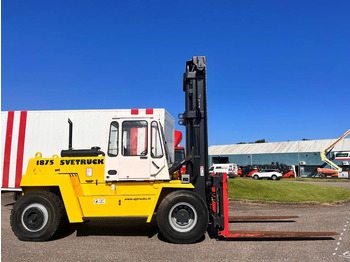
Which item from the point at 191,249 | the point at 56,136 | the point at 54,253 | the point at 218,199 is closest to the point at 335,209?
the point at 218,199

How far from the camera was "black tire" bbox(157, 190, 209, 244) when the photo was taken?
5.86 meters

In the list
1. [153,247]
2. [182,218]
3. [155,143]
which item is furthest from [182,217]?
[155,143]

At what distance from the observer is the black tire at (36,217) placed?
6129mm

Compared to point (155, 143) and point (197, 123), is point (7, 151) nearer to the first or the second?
point (155, 143)

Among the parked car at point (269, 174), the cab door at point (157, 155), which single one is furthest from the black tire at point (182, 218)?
the parked car at point (269, 174)

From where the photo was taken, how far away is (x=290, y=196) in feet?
41.9

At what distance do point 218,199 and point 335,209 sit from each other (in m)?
7.11

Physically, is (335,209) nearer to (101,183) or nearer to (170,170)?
(170,170)

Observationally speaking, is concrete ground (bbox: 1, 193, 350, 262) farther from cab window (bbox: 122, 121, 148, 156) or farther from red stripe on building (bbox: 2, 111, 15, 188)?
red stripe on building (bbox: 2, 111, 15, 188)

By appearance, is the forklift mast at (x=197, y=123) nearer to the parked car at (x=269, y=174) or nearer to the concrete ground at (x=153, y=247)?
the concrete ground at (x=153, y=247)

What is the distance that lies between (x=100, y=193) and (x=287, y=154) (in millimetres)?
44220

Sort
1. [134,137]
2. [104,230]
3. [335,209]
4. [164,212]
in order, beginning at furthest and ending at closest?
1. [335,209]
2. [104,230]
3. [134,137]
4. [164,212]

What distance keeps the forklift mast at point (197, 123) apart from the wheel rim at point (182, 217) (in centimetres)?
78

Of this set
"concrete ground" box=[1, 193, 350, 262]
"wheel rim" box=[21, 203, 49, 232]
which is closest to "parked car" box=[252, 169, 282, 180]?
"concrete ground" box=[1, 193, 350, 262]
